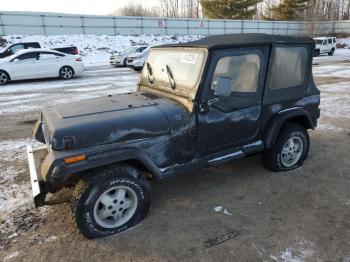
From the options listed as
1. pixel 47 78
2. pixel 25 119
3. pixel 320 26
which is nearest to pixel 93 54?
pixel 47 78

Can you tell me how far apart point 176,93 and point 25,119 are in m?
5.63

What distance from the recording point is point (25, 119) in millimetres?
8016

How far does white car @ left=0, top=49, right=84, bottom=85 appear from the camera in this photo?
1396 centimetres

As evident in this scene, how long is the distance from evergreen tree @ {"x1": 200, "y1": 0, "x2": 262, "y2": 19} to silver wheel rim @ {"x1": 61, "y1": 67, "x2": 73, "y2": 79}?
42.6m

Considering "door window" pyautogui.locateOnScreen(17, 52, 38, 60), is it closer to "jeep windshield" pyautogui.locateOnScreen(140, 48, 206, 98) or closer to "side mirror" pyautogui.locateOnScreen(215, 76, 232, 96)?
"jeep windshield" pyautogui.locateOnScreen(140, 48, 206, 98)

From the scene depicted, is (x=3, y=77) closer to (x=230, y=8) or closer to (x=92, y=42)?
(x=92, y=42)

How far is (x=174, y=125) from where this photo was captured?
3510 millimetres

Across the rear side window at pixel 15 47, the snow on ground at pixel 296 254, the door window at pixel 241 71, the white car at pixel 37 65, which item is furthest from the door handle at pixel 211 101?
the rear side window at pixel 15 47

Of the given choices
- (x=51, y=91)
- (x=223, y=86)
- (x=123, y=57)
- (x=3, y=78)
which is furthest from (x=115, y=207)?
(x=123, y=57)

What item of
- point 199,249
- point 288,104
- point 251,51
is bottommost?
point 199,249

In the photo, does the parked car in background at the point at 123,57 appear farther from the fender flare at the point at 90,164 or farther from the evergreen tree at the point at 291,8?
the evergreen tree at the point at 291,8

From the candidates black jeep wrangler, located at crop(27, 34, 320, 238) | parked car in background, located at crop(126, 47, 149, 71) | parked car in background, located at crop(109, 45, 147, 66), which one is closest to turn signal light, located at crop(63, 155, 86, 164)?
black jeep wrangler, located at crop(27, 34, 320, 238)

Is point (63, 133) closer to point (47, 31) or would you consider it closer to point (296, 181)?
point (296, 181)

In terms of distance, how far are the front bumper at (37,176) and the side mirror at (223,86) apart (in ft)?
6.87
